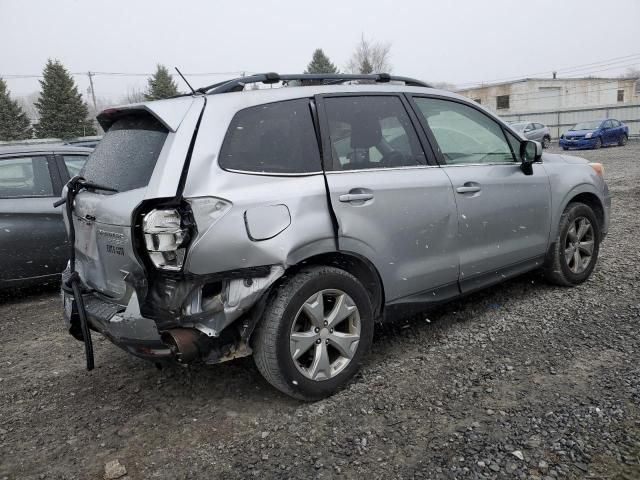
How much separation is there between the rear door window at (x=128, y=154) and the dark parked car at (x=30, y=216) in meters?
2.08

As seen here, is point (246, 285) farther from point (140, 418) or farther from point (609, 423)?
point (609, 423)

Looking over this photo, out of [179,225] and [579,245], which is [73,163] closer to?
[179,225]

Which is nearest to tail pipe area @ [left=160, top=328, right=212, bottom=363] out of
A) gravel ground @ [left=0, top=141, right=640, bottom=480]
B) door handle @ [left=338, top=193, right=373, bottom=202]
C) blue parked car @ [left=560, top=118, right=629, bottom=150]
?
gravel ground @ [left=0, top=141, right=640, bottom=480]

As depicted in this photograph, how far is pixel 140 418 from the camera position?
9.27ft

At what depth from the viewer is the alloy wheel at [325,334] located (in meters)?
2.73

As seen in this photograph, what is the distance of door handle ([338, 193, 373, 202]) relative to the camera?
112 inches

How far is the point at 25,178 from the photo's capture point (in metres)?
4.99

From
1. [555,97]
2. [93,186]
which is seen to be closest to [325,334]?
[93,186]

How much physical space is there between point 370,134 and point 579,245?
244 cm

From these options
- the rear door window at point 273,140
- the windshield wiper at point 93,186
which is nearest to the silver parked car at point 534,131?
the rear door window at point 273,140

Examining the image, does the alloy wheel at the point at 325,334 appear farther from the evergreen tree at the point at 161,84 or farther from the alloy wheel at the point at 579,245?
the evergreen tree at the point at 161,84

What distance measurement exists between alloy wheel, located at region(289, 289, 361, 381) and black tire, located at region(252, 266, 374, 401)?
0.03m

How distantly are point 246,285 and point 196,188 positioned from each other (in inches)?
21.2

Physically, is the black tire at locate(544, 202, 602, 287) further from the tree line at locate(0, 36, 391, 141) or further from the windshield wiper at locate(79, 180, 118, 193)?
the tree line at locate(0, 36, 391, 141)
